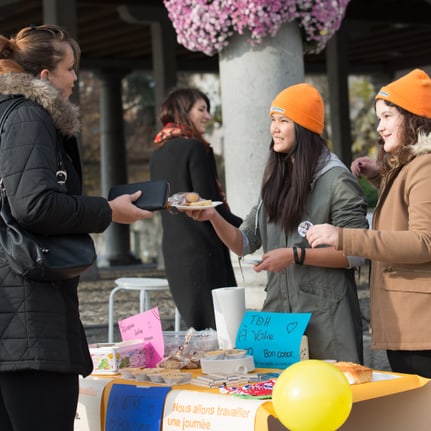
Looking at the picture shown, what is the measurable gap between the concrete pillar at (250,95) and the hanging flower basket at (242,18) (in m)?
0.11

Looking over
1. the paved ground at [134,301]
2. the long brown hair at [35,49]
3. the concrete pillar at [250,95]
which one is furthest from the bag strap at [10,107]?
the concrete pillar at [250,95]

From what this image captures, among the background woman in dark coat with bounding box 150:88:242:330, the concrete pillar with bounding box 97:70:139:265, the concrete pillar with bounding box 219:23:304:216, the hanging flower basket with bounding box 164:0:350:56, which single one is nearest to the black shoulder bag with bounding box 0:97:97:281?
the background woman in dark coat with bounding box 150:88:242:330

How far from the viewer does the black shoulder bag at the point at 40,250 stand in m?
2.13

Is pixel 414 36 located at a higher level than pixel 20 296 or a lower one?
higher

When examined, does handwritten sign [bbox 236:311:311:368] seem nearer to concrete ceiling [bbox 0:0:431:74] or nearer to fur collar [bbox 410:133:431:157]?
fur collar [bbox 410:133:431:157]

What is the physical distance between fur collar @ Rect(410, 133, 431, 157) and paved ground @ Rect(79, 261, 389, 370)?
1.00 m

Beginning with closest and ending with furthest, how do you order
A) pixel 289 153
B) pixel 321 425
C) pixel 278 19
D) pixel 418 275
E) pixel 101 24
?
pixel 321 425 < pixel 418 275 < pixel 289 153 < pixel 278 19 < pixel 101 24

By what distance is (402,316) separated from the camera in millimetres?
2713

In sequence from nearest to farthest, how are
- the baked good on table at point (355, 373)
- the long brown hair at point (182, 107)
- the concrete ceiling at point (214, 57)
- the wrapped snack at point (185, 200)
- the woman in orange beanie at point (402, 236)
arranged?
the baked good on table at point (355, 373) < the woman in orange beanie at point (402, 236) < the wrapped snack at point (185, 200) < the long brown hair at point (182, 107) < the concrete ceiling at point (214, 57)

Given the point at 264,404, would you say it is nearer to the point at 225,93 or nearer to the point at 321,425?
the point at 321,425

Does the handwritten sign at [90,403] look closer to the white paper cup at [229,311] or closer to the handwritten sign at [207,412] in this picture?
the handwritten sign at [207,412]

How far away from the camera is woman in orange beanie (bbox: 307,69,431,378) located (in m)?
2.62

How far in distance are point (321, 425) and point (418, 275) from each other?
72 cm

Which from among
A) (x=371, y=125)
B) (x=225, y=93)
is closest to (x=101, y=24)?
(x=225, y=93)
